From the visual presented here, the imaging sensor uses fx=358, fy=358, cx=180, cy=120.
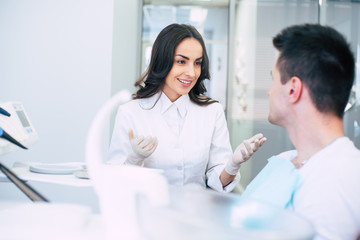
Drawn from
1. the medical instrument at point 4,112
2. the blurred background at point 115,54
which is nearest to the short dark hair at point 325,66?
the medical instrument at point 4,112

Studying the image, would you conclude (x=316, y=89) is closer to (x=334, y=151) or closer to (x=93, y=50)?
(x=334, y=151)

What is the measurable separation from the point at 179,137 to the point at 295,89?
103 centimetres

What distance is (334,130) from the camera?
996 millimetres

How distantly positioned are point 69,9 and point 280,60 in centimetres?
210

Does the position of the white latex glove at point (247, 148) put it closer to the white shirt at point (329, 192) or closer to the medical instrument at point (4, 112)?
the white shirt at point (329, 192)

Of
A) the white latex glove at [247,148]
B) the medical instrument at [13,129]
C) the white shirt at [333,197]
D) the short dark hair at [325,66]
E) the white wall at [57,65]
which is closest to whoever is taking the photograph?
the white shirt at [333,197]

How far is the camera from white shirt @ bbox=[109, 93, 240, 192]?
75.9 inches

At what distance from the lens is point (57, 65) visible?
2.72 m

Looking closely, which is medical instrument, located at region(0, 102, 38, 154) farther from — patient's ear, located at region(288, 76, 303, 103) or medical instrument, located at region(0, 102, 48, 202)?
patient's ear, located at region(288, 76, 303, 103)

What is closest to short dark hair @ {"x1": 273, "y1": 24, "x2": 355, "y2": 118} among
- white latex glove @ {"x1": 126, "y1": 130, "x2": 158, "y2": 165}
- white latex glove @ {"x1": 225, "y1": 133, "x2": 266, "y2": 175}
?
white latex glove @ {"x1": 225, "y1": 133, "x2": 266, "y2": 175}

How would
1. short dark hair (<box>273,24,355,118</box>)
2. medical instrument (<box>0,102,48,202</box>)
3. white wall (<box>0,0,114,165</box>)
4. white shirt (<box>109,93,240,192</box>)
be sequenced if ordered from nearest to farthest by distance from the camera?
short dark hair (<box>273,24,355,118</box>) → medical instrument (<box>0,102,48,202</box>) → white shirt (<box>109,93,240,192</box>) → white wall (<box>0,0,114,165</box>)

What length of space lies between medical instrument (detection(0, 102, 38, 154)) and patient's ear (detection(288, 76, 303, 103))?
907 millimetres

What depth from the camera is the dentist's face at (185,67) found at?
75.9 inches

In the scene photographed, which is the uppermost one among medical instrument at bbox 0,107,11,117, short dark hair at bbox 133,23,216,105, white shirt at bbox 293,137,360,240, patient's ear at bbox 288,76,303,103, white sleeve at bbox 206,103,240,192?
short dark hair at bbox 133,23,216,105
